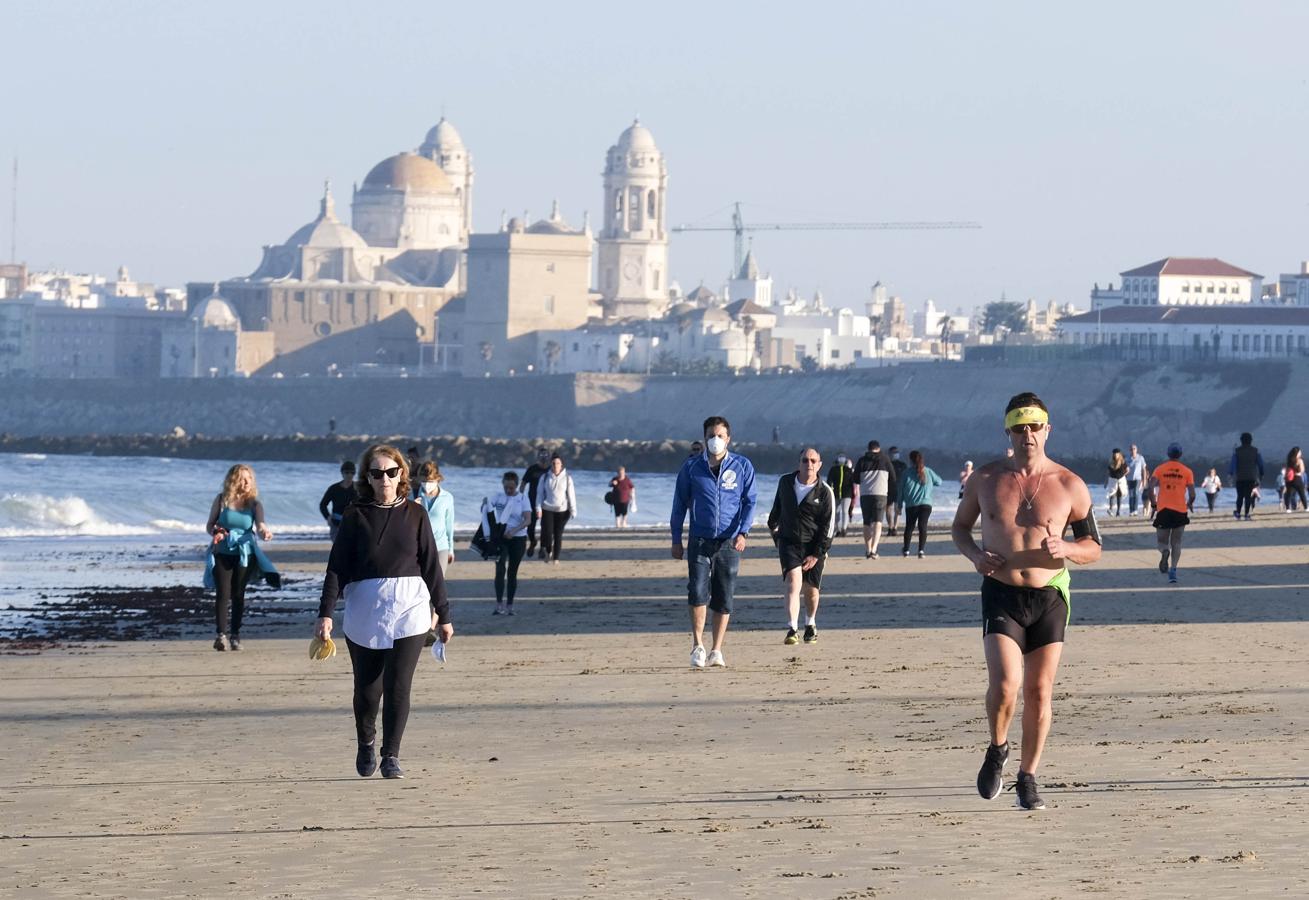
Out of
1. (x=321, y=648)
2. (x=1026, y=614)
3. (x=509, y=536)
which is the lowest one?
(x=321, y=648)

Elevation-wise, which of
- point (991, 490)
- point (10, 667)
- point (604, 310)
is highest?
point (604, 310)

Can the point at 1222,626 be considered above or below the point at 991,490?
below

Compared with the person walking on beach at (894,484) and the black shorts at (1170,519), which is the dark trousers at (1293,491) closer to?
the person walking on beach at (894,484)

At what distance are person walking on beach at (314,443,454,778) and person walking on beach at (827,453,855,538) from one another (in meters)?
12.7

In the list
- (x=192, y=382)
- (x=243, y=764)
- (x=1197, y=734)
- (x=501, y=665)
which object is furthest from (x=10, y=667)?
(x=192, y=382)

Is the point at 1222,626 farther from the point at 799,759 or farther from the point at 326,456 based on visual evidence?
the point at 326,456

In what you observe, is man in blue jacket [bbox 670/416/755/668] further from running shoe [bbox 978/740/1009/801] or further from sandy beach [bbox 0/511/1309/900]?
running shoe [bbox 978/740/1009/801]

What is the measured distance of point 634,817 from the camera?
23.4 ft

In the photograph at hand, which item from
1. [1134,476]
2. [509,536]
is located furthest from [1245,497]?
[509,536]

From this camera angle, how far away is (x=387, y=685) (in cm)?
805

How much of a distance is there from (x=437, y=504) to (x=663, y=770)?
3.99 meters

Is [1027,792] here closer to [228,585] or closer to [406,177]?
[228,585]

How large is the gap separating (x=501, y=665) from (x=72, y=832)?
549 centimetres

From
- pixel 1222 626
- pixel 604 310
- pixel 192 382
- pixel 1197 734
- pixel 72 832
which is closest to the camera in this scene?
pixel 72 832
